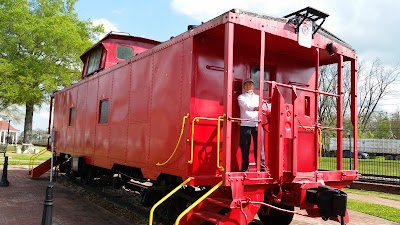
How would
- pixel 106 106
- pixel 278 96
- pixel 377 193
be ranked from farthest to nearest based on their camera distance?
pixel 377 193, pixel 106 106, pixel 278 96

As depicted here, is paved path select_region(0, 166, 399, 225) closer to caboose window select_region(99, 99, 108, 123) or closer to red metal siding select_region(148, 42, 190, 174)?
caboose window select_region(99, 99, 108, 123)

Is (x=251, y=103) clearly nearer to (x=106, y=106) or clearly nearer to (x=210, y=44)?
(x=210, y=44)

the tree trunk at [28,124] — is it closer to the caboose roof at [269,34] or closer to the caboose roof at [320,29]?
the caboose roof at [269,34]

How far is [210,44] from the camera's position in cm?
555

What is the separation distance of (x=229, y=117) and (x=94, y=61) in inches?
296

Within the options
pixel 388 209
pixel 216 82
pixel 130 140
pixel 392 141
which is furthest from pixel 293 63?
pixel 392 141

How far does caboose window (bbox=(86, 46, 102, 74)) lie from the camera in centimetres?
1063

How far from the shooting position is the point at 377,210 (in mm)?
9477

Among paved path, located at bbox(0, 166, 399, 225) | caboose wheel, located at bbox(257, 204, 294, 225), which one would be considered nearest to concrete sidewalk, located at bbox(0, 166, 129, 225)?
paved path, located at bbox(0, 166, 399, 225)

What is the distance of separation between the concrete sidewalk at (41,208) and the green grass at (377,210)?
5.98 meters

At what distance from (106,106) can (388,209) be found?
7.70 metres

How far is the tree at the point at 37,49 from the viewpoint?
25.2m

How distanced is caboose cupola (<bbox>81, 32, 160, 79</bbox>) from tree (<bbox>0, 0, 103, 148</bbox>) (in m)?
15.9

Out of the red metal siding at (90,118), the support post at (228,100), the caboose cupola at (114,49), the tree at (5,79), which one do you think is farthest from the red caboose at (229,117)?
the tree at (5,79)
